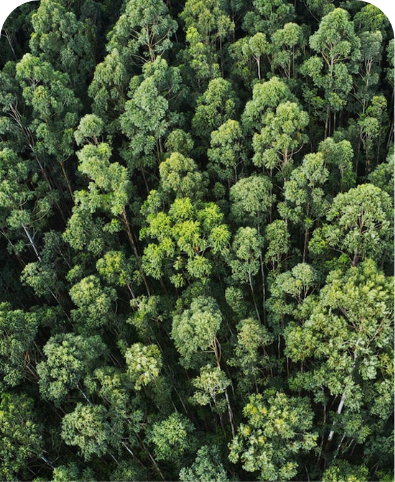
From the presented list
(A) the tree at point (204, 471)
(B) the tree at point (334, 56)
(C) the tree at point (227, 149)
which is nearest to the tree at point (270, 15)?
(B) the tree at point (334, 56)

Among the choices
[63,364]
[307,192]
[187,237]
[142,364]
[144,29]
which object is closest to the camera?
[63,364]

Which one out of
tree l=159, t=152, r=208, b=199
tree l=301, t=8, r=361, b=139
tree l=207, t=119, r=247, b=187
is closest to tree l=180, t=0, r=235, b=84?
tree l=207, t=119, r=247, b=187

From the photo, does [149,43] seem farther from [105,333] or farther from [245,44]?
[105,333]

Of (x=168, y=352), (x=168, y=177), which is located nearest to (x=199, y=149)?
(x=168, y=177)

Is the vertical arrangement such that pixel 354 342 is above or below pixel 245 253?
below

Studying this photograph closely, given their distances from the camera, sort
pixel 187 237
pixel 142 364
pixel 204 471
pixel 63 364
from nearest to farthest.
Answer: pixel 204 471
pixel 63 364
pixel 142 364
pixel 187 237

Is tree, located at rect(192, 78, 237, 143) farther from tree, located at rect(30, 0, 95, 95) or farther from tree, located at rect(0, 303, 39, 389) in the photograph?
tree, located at rect(0, 303, 39, 389)

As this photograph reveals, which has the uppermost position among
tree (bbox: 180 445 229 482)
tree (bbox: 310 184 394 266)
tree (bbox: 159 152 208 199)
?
tree (bbox: 159 152 208 199)

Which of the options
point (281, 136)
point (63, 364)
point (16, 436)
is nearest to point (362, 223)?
point (281, 136)

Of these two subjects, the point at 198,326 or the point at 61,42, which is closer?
the point at 198,326

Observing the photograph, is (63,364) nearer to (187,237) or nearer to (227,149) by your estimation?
(187,237)
